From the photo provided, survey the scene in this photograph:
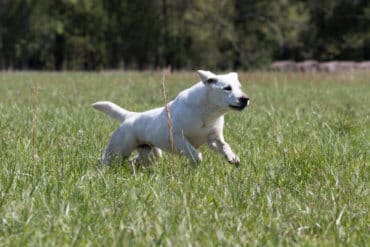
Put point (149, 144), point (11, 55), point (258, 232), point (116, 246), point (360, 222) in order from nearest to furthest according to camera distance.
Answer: point (116, 246), point (258, 232), point (360, 222), point (149, 144), point (11, 55)

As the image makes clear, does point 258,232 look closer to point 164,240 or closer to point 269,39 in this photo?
point 164,240

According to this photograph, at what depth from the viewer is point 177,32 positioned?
52312 mm

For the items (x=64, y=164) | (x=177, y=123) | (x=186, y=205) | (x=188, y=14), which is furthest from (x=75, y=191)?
(x=188, y=14)

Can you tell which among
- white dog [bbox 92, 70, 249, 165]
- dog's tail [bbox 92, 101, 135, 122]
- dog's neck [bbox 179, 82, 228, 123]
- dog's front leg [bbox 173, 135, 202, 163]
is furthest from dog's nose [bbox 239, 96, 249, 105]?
dog's tail [bbox 92, 101, 135, 122]

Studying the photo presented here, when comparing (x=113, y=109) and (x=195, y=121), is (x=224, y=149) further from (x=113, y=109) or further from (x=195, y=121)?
(x=113, y=109)

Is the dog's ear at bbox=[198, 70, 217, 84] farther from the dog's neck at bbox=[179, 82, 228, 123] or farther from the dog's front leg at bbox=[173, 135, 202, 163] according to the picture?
the dog's front leg at bbox=[173, 135, 202, 163]

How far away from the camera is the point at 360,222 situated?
3.38 meters

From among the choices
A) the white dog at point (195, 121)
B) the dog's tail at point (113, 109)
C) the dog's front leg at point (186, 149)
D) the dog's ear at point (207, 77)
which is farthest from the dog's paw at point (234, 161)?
the dog's tail at point (113, 109)

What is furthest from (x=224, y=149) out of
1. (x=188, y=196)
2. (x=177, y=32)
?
(x=177, y=32)

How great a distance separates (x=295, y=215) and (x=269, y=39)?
51433mm

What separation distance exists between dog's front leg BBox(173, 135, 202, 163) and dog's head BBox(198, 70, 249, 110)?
36cm

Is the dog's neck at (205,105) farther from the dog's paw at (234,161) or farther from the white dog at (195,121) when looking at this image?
the dog's paw at (234,161)

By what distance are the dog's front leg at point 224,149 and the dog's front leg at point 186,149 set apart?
8.6 inches

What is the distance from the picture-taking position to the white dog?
500cm
